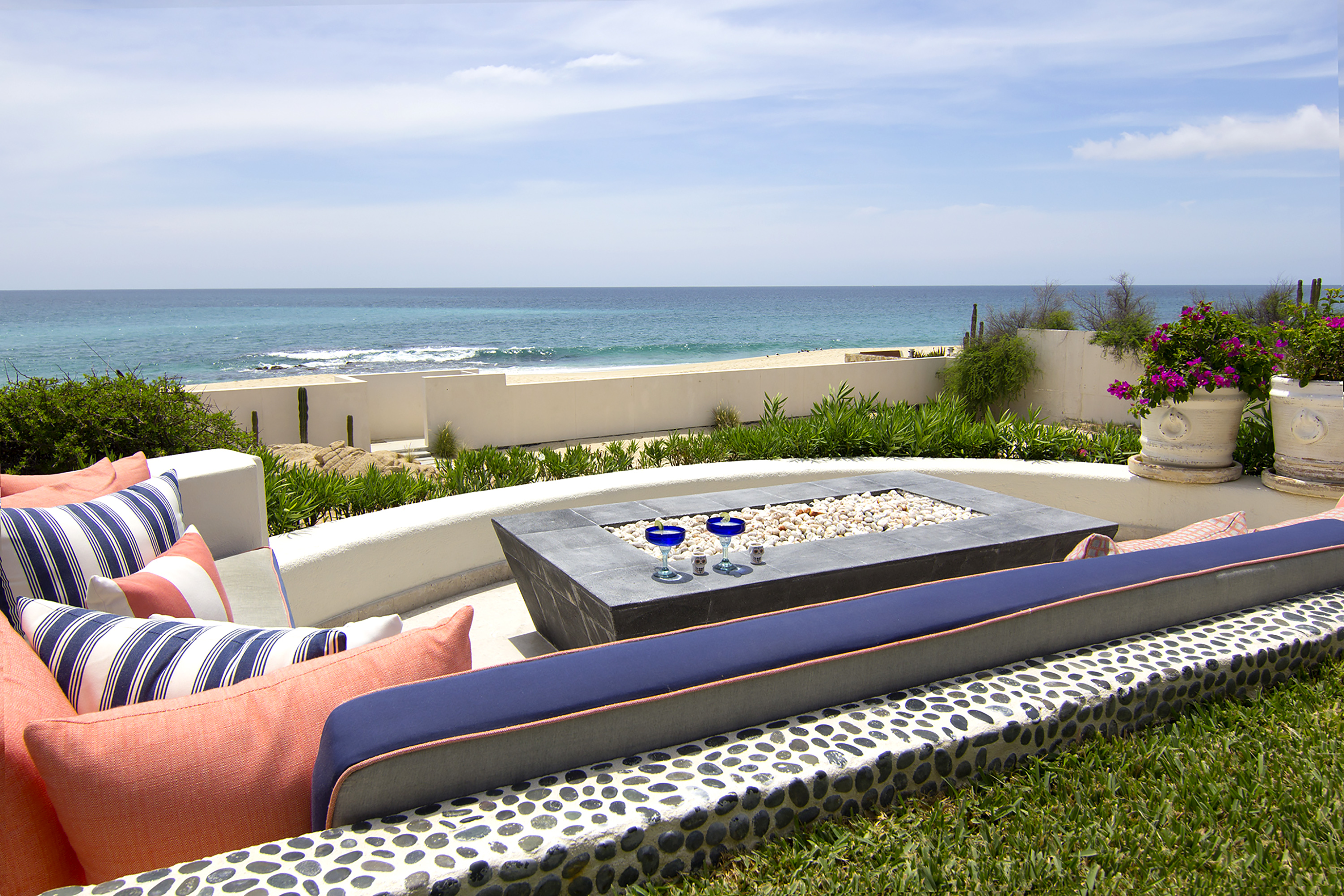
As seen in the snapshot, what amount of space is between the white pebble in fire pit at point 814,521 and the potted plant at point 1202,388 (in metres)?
2.03

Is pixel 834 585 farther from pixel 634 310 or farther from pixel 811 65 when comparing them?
pixel 634 310

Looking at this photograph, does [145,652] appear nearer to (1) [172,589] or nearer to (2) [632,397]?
(1) [172,589]

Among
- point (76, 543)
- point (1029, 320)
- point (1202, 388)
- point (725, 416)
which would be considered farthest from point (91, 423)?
point (1029, 320)

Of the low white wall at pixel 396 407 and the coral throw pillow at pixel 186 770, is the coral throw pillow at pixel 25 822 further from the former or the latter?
the low white wall at pixel 396 407

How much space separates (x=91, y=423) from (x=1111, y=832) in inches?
162

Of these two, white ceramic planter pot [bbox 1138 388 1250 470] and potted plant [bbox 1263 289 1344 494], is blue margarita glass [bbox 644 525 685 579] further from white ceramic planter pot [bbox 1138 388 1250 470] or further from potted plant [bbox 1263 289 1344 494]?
potted plant [bbox 1263 289 1344 494]

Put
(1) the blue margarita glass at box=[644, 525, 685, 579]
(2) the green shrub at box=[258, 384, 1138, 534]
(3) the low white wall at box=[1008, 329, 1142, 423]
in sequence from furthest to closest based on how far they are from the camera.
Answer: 1. (3) the low white wall at box=[1008, 329, 1142, 423]
2. (2) the green shrub at box=[258, 384, 1138, 534]
3. (1) the blue margarita glass at box=[644, 525, 685, 579]

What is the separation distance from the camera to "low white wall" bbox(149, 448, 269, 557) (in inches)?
113

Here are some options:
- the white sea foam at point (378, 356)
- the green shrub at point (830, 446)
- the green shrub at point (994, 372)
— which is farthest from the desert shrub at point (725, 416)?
the white sea foam at point (378, 356)

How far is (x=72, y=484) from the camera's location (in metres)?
2.32

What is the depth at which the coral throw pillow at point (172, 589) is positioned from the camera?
5.40 feet

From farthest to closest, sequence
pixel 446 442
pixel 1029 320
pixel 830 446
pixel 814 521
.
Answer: pixel 1029 320 → pixel 446 442 → pixel 830 446 → pixel 814 521

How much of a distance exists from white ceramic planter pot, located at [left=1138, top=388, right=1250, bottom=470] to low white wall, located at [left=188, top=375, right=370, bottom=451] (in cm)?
1053

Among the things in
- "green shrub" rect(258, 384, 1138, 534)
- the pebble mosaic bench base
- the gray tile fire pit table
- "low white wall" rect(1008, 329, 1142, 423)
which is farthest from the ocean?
the pebble mosaic bench base
